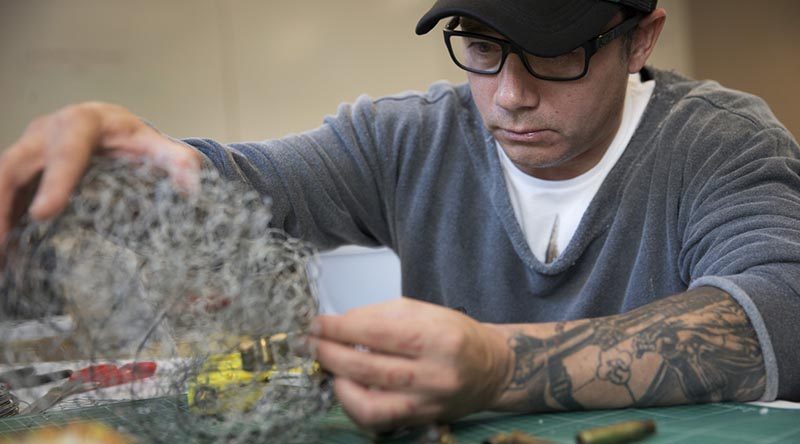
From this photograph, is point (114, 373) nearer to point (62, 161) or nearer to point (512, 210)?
point (62, 161)

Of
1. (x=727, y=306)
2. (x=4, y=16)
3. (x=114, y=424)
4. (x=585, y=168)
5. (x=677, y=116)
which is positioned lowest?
(x=114, y=424)

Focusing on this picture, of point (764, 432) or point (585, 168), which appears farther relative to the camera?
point (585, 168)

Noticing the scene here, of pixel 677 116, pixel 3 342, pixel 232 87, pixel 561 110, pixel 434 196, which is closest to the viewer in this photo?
pixel 3 342

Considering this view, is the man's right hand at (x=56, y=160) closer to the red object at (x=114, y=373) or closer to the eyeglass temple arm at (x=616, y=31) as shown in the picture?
the red object at (x=114, y=373)

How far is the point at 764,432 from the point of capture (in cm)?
84

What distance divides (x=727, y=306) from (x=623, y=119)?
60 cm

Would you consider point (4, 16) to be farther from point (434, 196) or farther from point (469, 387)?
point (469, 387)

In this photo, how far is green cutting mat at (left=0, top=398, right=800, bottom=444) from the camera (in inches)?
32.5

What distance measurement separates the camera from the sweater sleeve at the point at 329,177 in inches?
54.5

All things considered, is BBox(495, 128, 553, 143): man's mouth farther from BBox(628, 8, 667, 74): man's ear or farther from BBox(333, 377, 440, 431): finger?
BBox(333, 377, 440, 431): finger

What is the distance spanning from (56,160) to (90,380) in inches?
11.5

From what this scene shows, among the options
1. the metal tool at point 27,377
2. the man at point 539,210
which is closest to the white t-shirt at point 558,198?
the man at point 539,210

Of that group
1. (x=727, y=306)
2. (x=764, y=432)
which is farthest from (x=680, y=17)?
(x=764, y=432)

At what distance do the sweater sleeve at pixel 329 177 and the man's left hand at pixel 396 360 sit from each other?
1.79ft
